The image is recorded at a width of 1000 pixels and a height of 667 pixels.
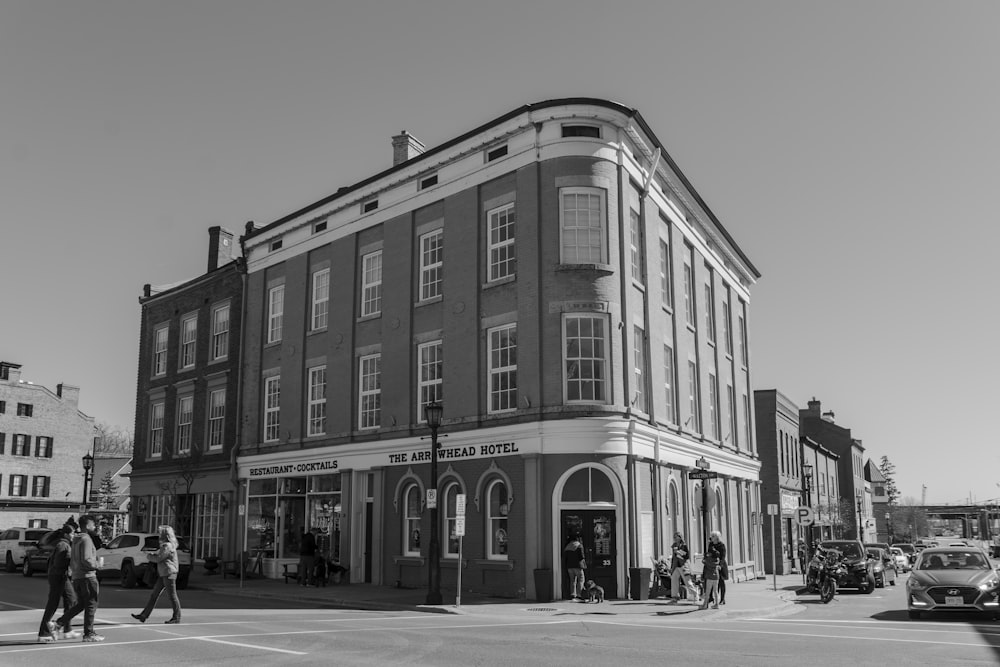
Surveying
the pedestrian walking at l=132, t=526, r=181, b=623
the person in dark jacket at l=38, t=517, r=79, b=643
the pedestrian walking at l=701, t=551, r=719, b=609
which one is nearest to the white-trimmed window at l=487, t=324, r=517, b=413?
the pedestrian walking at l=701, t=551, r=719, b=609

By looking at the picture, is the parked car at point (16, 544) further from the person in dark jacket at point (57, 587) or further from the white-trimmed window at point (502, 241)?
the person in dark jacket at point (57, 587)

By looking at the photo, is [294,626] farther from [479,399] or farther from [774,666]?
[479,399]

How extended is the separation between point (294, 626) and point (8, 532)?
84.7 feet

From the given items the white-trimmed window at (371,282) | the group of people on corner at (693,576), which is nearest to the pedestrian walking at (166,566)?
the group of people on corner at (693,576)

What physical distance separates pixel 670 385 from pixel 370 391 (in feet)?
31.3

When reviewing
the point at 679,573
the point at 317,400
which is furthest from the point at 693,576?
the point at 317,400

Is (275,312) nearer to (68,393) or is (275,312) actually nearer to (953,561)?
(953,561)

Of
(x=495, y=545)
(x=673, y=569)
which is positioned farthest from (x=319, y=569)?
(x=673, y=569)

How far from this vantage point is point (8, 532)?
35.7 meters

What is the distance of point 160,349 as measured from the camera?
3906 centimetres

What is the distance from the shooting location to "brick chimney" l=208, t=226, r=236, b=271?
3928cm

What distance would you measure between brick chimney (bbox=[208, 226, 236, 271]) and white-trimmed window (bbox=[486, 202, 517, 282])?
18.1 metres

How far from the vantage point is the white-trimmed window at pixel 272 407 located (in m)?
31.9

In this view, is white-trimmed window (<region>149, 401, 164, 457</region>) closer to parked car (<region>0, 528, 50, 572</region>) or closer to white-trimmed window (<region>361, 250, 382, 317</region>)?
parked car (<region>0, 528, 50, 572</region>)
